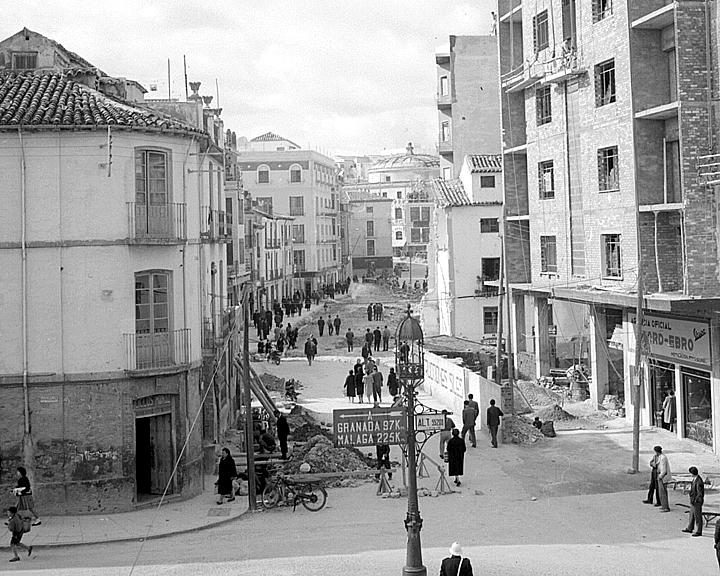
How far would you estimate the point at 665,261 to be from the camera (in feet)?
94.2

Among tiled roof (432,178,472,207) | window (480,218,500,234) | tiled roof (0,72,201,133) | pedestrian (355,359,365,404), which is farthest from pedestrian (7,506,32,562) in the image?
window (480,218,500,234)

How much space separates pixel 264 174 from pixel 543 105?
5584cm

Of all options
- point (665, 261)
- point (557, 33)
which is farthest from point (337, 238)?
point (665, 261)

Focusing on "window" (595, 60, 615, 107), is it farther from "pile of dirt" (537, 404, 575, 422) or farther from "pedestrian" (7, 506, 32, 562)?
"pedestrian" (7, 506, 32, 562)

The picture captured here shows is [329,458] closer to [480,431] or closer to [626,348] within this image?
[480,431]

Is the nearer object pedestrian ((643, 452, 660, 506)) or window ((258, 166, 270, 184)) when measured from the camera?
pedestrian ((643, 452, 660, 506))

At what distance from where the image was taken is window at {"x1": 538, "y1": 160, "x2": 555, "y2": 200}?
37344 mm

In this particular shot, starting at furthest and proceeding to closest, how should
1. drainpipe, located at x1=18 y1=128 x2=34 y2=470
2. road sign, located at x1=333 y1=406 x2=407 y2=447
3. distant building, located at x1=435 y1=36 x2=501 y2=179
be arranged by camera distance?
distant building, located at x1=435 y1=36 x2=501 y2=179
drainpipe, located at x1=18 y1=128 x2=34 y2=470
road sign, located at x1=333 y1=406 x2=407 y2=447

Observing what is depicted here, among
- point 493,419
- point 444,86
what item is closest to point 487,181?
point 444,86

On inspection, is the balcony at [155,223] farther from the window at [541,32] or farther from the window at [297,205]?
the window at [297,205]

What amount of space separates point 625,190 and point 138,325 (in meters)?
15.7

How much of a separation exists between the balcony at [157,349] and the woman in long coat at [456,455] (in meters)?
6.90

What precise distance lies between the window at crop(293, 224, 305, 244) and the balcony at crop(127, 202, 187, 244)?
68170 mm

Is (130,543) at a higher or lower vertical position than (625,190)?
lower
